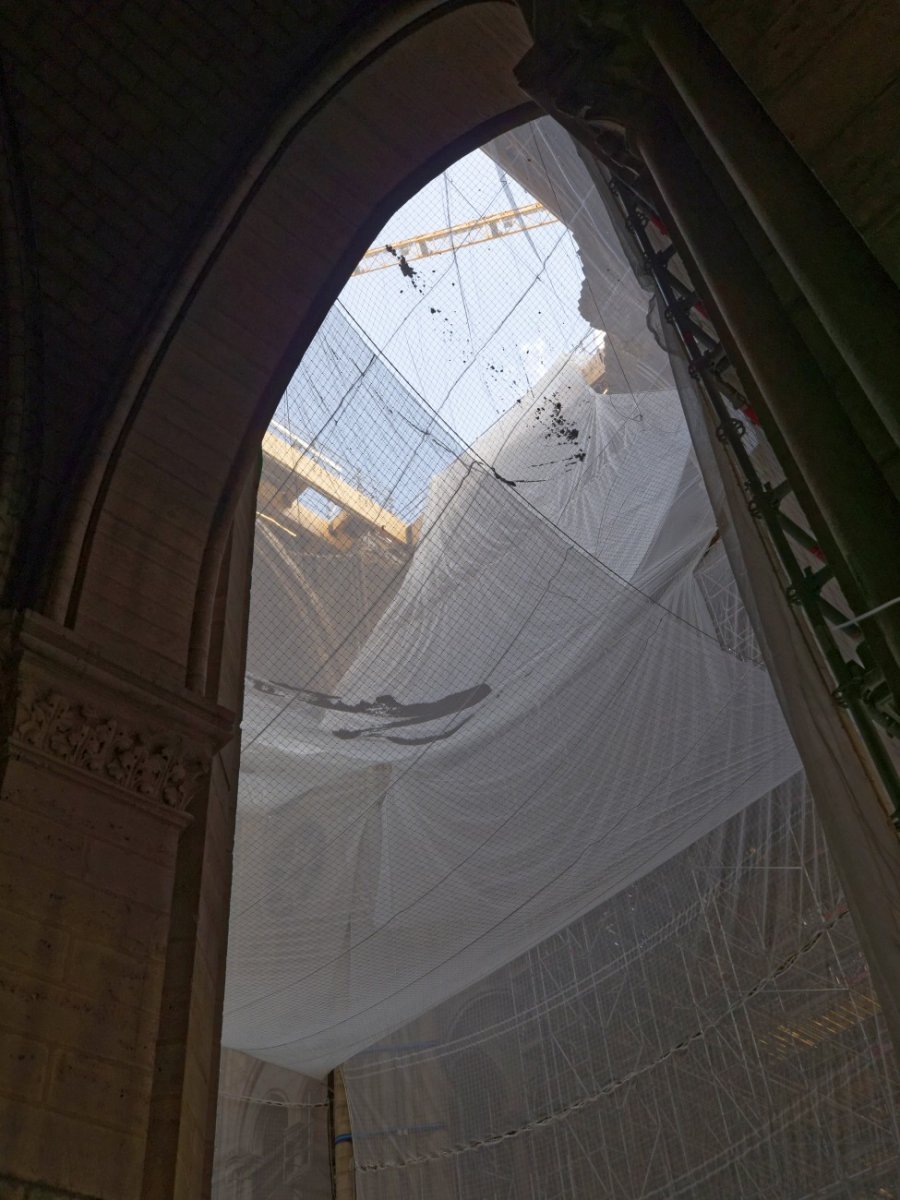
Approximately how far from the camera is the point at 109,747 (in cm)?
346

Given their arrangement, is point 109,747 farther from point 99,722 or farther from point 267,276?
point 267,276

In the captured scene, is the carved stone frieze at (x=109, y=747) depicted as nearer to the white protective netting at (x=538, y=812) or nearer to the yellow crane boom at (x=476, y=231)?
the white protective netting at (x=538, y=812)

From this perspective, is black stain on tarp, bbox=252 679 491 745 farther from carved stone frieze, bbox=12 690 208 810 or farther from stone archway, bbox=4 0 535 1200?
carved stone frieze, bbox=12 690 208 810

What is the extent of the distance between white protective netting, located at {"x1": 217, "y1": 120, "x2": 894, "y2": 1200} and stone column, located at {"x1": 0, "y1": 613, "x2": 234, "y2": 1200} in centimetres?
393

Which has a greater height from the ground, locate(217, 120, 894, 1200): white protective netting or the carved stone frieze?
locate(217, 120, 894, 1200): white protective netting

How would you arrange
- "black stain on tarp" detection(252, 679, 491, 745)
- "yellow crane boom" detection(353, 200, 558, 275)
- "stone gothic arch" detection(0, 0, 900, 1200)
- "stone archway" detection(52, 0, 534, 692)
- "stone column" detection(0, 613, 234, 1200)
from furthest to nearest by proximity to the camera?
1. "yellow crane boom" detection(353, 200, 558, 275)
2. "black stain on tarp" detection(252, 679, 491, 745)
3. "stone archway" detection(52, 0, 534, 692)
4. "stone gothic arch" detection(0, 0, 900, 1200)
5. "stone column" detection(0, 613, 234, 1200)

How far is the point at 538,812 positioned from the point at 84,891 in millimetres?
4699

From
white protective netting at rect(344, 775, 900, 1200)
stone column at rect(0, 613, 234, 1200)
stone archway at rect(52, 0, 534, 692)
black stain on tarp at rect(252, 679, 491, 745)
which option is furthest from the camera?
black stain on tarp at rect(252, 679, 491, 745)

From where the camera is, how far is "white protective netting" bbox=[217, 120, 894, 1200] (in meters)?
7.43

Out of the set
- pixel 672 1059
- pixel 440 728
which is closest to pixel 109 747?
pixel 440 728

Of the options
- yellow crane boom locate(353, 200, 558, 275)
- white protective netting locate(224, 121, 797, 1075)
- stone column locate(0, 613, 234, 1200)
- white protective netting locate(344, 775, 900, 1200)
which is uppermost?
yellow crane boom locate(353, 200, 558, 275)

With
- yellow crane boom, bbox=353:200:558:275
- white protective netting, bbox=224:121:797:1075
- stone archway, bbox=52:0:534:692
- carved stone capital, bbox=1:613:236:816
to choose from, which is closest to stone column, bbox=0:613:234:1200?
carved stone capital, bbox=1:613:236:816

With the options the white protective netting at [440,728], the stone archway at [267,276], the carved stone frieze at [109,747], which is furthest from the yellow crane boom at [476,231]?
the carved stone frieze at [109,747]

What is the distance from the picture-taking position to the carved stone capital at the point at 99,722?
3.35m
